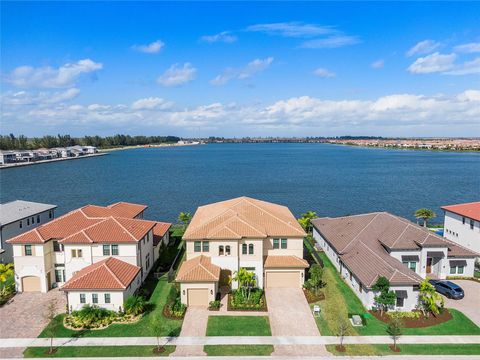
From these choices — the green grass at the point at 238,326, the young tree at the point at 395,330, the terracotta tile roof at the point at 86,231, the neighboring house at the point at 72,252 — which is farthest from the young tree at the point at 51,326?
the young tree at the point at 395,330

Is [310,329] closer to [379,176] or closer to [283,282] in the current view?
[283,282]

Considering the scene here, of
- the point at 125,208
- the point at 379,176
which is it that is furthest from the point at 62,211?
the point at 379,176

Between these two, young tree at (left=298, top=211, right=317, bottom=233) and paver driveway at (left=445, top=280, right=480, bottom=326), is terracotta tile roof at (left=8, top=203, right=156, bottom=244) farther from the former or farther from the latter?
paver driveway at (left=445, top=280, right=480, bottom=326)

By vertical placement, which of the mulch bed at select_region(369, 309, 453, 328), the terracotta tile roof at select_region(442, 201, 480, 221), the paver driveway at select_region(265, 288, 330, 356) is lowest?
the mulch bed at select_region(369, 309, 453, 328)

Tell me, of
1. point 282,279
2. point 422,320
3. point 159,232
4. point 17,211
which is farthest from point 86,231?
point 422,320

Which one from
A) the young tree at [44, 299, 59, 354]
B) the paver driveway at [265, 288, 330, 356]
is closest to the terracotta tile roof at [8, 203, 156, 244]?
the young tree at [44, 299, 59, 354]

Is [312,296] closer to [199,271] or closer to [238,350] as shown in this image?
[199,271]

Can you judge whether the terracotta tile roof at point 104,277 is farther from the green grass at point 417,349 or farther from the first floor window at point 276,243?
the green grass at point 417,349
